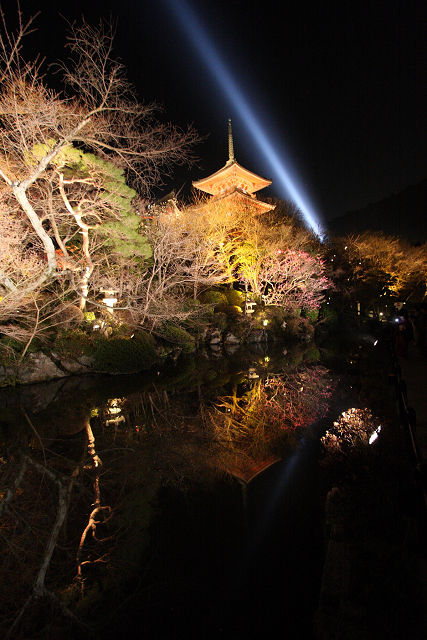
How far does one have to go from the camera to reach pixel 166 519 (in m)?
3.84

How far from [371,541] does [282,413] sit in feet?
15.0

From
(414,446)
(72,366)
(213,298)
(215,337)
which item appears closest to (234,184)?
(213,298)

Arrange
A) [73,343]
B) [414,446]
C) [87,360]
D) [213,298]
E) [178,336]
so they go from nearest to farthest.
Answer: [414,446], [73,343], [87,360], [178,336], [213,298]

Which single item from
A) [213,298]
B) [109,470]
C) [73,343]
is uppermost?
[213,298]

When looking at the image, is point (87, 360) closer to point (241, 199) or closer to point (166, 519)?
point (166, 519)

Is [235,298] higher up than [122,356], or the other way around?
[235,298]

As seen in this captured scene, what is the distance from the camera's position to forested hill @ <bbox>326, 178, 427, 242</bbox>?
49.1 m

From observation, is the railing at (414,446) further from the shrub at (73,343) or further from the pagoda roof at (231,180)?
the pagoda roof at (231,180)

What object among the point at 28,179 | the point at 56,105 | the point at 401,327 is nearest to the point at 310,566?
the point at 401,327

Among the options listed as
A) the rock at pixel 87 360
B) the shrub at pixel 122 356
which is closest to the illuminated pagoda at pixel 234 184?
the shrub at pixel 122 356

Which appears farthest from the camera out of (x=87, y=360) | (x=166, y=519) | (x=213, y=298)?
(x=213, y=298)

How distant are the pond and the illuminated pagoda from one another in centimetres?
2017

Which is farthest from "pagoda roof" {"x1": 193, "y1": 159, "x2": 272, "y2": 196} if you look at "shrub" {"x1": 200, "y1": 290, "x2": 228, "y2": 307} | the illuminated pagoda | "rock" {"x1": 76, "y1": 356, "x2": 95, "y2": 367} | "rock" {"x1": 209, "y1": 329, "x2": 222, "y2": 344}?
"rock" {"x1": 76, "y1": 356, "x2": 95, "y2": 367}

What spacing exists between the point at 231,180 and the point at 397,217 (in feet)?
129
